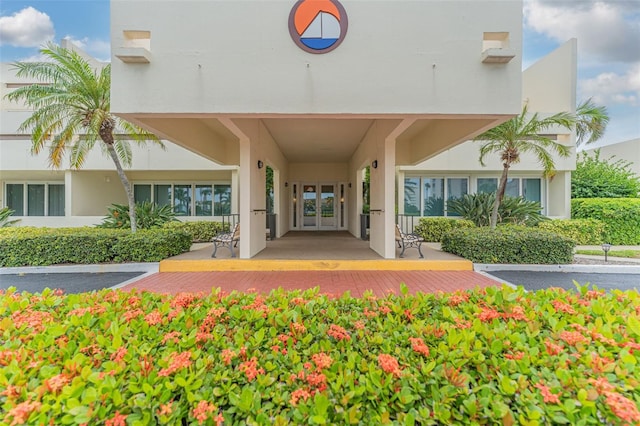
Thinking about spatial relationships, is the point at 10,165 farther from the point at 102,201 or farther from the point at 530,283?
the point at 530,283

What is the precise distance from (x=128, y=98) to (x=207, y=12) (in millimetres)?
2072

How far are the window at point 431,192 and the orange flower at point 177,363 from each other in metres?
13.0

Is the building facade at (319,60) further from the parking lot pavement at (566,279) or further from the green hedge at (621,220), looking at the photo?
the green hedge at (621,220)

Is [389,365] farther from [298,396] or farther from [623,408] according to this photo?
[623,408]

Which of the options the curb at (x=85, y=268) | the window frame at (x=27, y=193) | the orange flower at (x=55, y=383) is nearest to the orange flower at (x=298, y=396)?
the orange flower at (x=55, y=383)

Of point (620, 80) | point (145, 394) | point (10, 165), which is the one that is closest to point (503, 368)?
point (145, 394)

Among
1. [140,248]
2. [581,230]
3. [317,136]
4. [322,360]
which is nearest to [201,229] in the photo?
[140,248]

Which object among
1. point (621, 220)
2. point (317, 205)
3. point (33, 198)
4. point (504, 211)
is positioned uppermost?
point (33, 198)

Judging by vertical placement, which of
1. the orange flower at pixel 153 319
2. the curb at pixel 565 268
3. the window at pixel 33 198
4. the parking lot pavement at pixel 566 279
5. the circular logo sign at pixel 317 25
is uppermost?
the circular logo sign at pixel 317 25

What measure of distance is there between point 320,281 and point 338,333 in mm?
4221

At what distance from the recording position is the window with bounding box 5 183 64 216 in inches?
580

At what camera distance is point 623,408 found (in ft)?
4.18

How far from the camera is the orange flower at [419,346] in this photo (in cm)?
171

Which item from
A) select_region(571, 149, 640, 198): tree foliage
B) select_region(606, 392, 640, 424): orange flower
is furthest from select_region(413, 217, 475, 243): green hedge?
select_region(606, 392, 640, 424): orange flower
